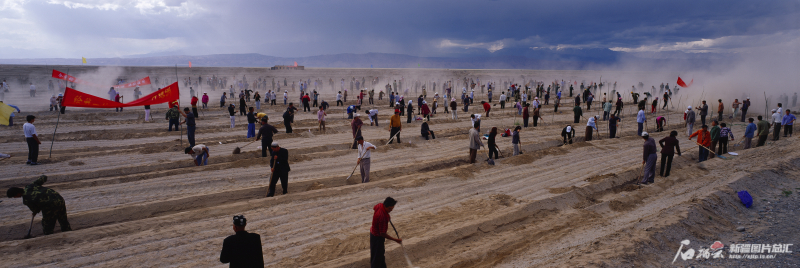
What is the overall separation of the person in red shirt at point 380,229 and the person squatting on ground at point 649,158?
8.38 m

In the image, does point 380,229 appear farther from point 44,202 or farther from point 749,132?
point 749,132

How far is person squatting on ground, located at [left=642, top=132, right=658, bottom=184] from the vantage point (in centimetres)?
1066

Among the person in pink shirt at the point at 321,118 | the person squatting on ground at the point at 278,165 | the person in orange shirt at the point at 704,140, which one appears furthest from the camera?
the person in pink shirt at the point at 321,118

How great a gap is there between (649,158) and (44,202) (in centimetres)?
1348

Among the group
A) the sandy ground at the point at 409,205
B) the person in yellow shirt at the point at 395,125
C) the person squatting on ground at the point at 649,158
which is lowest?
the sandy ground at the point at 409,205

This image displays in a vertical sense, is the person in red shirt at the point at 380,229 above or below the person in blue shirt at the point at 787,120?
below

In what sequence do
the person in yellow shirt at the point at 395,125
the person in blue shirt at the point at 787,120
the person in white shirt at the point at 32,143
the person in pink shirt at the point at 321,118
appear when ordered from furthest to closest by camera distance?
the person in pink shirt at the point at 321,118 → the person in blue shirt at the point at 787,120 → the person in yellow shirt at the point at 395,125 → the person in white shirt at the point at 32,143

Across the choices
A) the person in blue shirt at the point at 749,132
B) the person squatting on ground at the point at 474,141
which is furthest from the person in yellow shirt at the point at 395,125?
the person in blue shirt at the point at 749,132

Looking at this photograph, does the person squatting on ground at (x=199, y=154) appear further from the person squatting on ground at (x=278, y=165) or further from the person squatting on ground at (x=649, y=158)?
the person squatting on ground at (x=649, y=158)

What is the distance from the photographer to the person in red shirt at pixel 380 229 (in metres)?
5.55

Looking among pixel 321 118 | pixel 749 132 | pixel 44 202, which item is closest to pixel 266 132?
pixel 44 202

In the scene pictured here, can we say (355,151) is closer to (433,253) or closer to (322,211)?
(322,211)

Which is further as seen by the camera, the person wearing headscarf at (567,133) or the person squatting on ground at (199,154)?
the person wearing headscarf at (567,133)

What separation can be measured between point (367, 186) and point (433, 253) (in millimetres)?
3649
